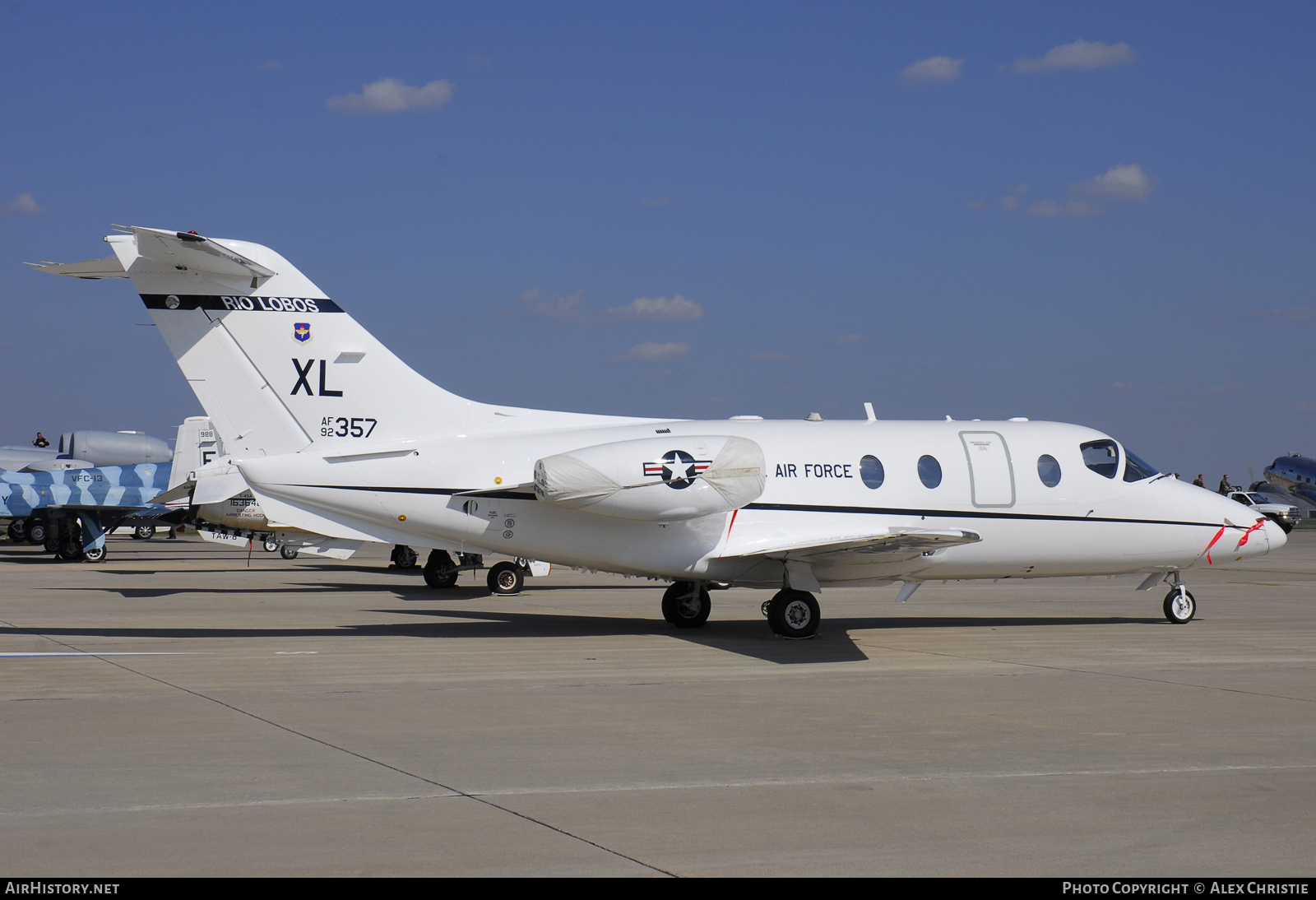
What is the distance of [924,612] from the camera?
19578 mm

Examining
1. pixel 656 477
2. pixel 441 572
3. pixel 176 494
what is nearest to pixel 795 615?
pixel 656 477

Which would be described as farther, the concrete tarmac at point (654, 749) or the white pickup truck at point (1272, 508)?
the white pickup truck at point (1272, 508)

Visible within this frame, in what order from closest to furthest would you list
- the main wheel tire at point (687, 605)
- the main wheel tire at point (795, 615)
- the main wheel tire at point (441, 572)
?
the main wheel tire at point (795, 615)
the main wheel tire at point (687, 605)
the main wheel tire at point (441, 572)

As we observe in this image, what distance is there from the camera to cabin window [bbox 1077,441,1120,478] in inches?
655

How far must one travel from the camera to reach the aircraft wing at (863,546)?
46.2 feet

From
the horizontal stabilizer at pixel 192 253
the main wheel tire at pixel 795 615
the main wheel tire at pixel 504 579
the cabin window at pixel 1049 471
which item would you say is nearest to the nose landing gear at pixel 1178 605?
the cabin window at pixel 1049 471

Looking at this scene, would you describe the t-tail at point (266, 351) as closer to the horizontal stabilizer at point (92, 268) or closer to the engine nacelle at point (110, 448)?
the horizontal stabilizer at point (92, 268)

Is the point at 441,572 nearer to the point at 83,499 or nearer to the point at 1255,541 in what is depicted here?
the point at 1255,541

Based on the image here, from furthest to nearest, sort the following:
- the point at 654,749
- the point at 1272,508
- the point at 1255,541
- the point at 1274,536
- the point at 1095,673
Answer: the point at 1272,508
the point at 1274,536
the point at 1255,541
the point at 1095,673
the point at 654,749

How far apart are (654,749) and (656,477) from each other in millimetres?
6090

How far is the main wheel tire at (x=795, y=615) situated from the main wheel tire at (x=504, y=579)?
9463 mm

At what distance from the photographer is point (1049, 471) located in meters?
16.4

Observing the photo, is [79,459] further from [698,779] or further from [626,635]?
[698,779]

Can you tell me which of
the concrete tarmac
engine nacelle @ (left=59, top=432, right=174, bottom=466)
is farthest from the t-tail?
engine nacelle @ (left=59, top=432, right=174, bottom=466)
